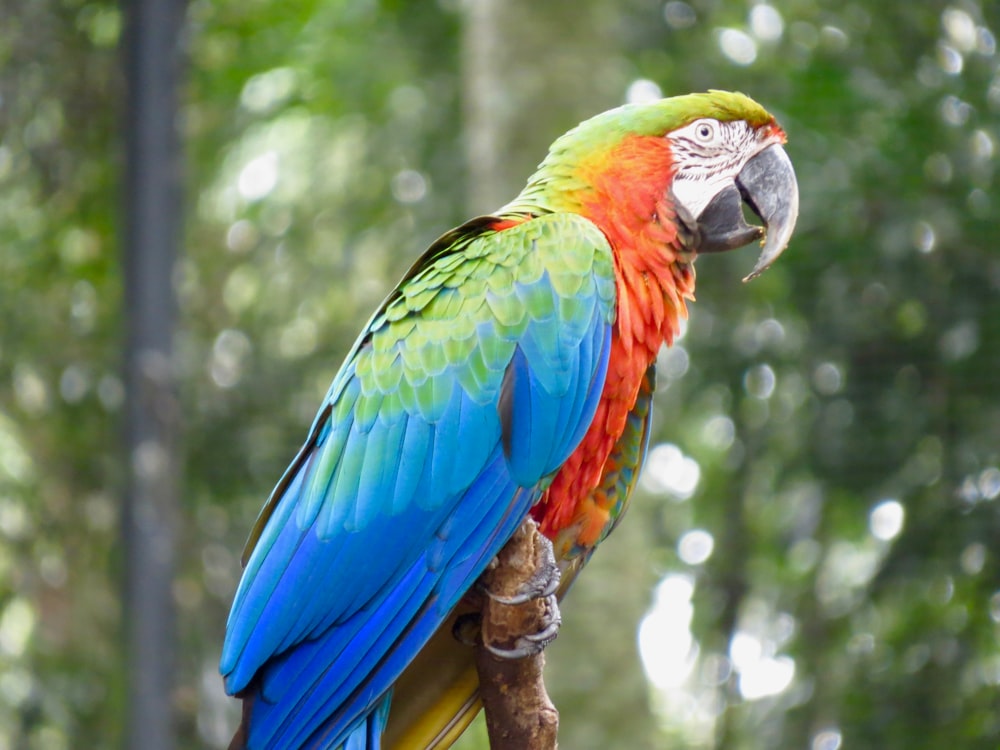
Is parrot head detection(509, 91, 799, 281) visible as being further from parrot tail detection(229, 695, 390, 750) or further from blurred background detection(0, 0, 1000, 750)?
blurred background detection(0, 0, 1000, 750)

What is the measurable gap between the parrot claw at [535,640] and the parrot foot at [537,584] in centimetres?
1

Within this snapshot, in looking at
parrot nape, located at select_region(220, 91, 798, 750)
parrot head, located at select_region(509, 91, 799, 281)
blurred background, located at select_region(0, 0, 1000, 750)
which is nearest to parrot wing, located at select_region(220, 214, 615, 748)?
parrot nape, located at select_region(220, 91, 798, 750)

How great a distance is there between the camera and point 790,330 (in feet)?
10.4

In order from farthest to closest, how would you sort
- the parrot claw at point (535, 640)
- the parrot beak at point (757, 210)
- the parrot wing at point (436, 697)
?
the parrot beak at point (757, 210), the parrot wing at point (436, 697), the parrot claw at point (535, 640)

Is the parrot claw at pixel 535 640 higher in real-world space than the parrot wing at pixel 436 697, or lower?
higher

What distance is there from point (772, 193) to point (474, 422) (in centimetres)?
63

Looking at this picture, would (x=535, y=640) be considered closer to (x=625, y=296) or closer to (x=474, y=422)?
(x=474, y=422)

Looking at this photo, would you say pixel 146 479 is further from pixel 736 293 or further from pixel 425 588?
pixel 736 293

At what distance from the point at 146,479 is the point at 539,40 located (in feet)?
4.85

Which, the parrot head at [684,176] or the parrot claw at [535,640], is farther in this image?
the parrot head at [684,176]

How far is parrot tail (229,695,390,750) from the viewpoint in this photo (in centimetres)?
153

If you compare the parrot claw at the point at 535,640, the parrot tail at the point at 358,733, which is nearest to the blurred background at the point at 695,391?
the parrot tail at the point at 358,733

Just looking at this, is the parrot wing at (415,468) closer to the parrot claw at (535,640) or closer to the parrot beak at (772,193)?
the parrot claw at (535,640)

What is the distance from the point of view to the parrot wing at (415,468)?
152cm
